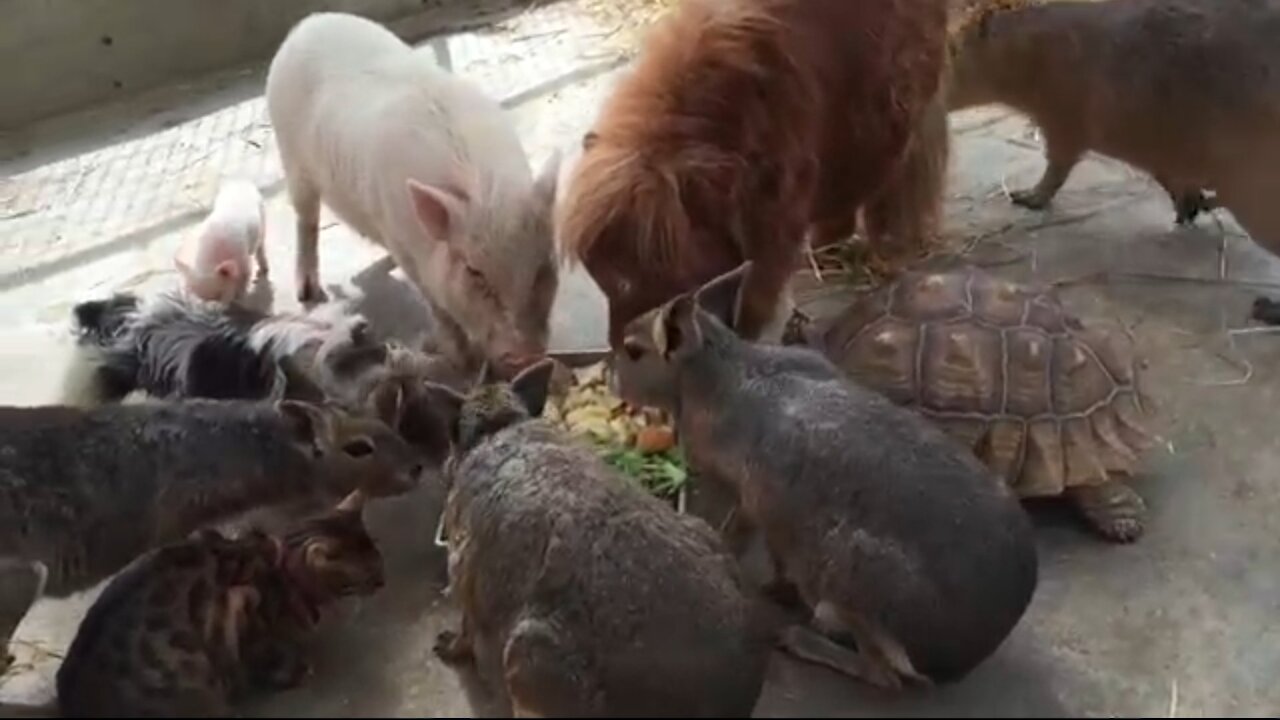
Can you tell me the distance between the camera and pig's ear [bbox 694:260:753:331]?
3439 millimetres

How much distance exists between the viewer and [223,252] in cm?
444

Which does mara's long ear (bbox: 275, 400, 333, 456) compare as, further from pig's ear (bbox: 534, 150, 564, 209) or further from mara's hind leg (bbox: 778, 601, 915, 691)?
mara's hind leg (bbox: 778, 601, 915, 691)

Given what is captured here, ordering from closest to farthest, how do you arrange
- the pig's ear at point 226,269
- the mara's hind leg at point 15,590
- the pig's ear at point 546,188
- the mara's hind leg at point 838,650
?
the mara's hind leg at point 838,650, the mara's hind leg at point 15,590, the pig's ear at point 546,188, the pig's ear at point 226,269

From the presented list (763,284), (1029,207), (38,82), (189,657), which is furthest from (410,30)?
(189,657)

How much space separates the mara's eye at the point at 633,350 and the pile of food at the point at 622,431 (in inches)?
10.6

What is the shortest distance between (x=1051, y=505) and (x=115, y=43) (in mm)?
4216

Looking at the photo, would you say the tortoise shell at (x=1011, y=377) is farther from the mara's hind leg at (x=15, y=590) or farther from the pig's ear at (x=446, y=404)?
the mara's hind leg at (x=15, y=590)

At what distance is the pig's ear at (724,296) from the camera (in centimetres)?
344

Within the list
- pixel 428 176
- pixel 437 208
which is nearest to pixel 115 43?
pixel 428 176

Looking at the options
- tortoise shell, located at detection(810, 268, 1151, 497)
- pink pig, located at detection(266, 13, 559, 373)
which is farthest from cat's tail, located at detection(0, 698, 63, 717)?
tortoise shell, located at detection(810, 268, 1151, 497)

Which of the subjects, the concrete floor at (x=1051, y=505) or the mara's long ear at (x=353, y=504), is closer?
the concrete floor at (x=1051, y=505)

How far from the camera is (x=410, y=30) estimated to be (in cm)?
663

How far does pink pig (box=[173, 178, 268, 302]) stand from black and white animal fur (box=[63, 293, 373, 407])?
0.50 ft

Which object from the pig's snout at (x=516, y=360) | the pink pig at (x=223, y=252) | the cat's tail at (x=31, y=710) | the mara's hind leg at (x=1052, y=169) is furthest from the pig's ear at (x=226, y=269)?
the mara's hind leg at (x=1052, y=169)
